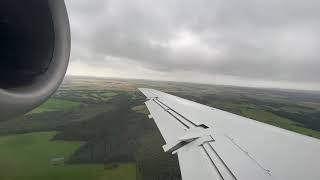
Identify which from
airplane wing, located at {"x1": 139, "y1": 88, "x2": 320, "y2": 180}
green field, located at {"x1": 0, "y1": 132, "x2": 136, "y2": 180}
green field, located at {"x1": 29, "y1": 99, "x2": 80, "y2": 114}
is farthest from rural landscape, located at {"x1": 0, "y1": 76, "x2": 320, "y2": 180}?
airplane wing, located at {"x1": 139, "y1": 88, "x2": 320, "y2": 180}

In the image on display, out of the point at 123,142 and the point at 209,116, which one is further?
the point at 123,142

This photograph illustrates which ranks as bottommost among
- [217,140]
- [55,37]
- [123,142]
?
[123,142]

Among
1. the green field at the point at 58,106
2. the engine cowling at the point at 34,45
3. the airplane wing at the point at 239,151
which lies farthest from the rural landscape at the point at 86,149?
the engine cowling at the point at 34,45

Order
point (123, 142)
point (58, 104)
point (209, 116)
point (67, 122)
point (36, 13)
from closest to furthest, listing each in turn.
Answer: point (36, 13) → point (209, 116) → point (123, 142) → point (67, 122) → point (58, 104)

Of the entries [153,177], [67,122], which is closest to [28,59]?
[153,177]

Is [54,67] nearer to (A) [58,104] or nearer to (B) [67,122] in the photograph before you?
(B) [67,122]

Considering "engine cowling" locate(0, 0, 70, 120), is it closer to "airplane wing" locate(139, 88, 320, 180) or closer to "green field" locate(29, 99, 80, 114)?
"airplane wing" locate(139, 88, 320, 180)

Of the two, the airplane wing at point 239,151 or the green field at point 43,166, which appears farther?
the green field at point 43,166

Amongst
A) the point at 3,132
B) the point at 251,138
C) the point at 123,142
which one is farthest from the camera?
the point at 3,132

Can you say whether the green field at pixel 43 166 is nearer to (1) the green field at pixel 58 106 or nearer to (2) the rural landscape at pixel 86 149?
(2) the rural landscape at pixel 86 149
